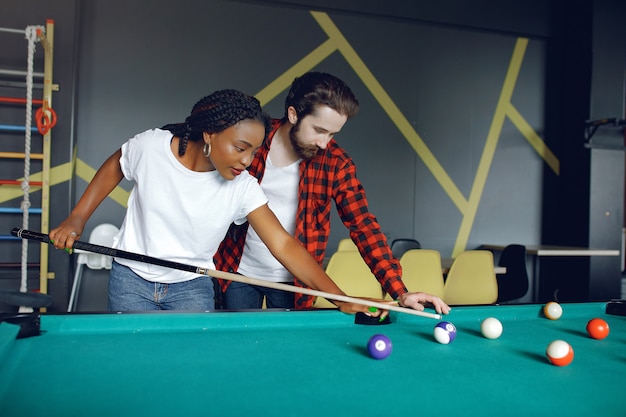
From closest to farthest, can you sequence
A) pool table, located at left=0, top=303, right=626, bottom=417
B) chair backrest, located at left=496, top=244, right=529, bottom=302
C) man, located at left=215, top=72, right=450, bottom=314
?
1. pool table, located at left=0, top=303, right=626, bottom=417
2. man, located at left=215, top=72, right=450, bottom=314
3. chair backrest, located at left=496, top=244, right=529, bottom=302

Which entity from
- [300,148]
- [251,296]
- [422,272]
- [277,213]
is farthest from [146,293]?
[422,272]

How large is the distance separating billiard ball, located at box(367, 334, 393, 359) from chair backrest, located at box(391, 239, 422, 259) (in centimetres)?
347

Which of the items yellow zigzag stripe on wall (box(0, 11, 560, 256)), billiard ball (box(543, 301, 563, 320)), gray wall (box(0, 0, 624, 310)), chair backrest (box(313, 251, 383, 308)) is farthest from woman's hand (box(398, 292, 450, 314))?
A: yellow zigzag stripe on wall (box(0, 11, 560, 256))

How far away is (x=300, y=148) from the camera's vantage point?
6.91 ft

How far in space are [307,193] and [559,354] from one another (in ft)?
3.92

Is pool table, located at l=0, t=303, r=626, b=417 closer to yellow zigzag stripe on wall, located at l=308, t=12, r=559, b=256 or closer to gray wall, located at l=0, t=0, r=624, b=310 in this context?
gray wall, located at l=0, t=0, r=624, b=310

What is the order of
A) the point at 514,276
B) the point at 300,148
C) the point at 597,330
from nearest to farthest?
the point at 597,330, the point at 300,148, the point at 514,276

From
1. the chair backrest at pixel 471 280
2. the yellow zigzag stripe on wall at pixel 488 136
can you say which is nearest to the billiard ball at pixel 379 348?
the chair backrest at pixel 471 280

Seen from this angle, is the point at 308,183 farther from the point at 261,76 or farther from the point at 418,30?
the point at 418,30

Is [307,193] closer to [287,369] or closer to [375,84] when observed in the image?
[287,369]

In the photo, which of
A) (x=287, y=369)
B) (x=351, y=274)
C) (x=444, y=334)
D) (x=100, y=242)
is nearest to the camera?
(x=287, y=369)

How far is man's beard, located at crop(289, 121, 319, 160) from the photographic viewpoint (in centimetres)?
208

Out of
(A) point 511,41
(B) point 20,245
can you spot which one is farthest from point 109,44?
(A) point 511,41

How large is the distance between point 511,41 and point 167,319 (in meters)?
5.37
